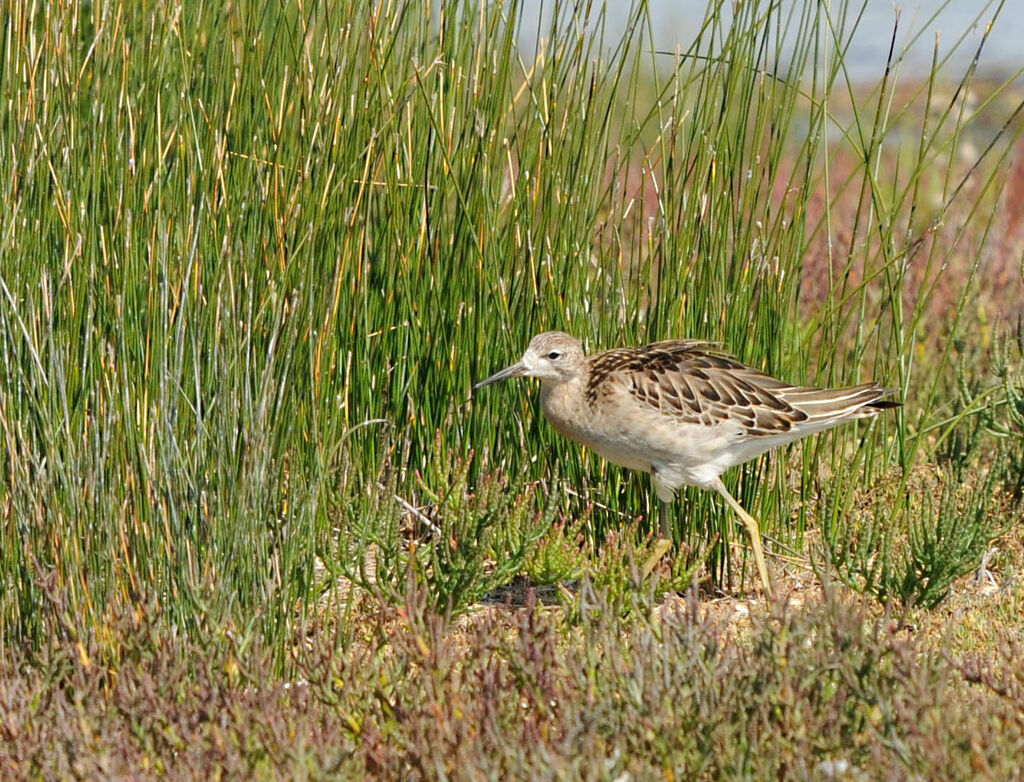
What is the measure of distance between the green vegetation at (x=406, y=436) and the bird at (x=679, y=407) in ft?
0.94

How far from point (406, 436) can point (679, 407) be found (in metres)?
1.06

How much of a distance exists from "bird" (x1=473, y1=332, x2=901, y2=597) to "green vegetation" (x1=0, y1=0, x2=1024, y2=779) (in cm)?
29

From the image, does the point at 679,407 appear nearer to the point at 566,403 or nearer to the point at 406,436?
the point at 566,403

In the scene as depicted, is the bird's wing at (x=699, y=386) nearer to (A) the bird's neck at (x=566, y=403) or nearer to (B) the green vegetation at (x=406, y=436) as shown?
(A) the bird's neck at (x=566, y=403)

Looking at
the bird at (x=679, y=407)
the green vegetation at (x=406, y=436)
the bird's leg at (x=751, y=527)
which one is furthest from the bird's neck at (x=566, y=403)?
the bird's leg at (x=751, y=527)

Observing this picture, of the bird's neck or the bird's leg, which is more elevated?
the bird's neck

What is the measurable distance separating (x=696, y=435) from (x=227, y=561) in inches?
63.8

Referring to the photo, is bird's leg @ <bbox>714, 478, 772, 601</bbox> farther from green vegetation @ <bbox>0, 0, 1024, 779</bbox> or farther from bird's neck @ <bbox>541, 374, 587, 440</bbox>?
bird's neck @ <bbox>541, 374, 587, 440</bbox>

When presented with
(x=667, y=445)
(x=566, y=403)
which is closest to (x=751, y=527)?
(x=667, y=445)

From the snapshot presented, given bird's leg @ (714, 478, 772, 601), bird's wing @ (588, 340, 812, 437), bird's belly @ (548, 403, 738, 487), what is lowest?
bird's leg @ (714, 478, 772, 601)

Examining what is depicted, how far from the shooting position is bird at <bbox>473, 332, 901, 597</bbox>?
457 centimetres

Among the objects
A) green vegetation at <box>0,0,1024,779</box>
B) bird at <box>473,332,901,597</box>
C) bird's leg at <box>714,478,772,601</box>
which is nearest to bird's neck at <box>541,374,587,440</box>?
bird at <box>473,332,901,597</box>

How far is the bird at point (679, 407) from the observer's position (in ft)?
15.0

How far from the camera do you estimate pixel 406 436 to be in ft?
16.7
